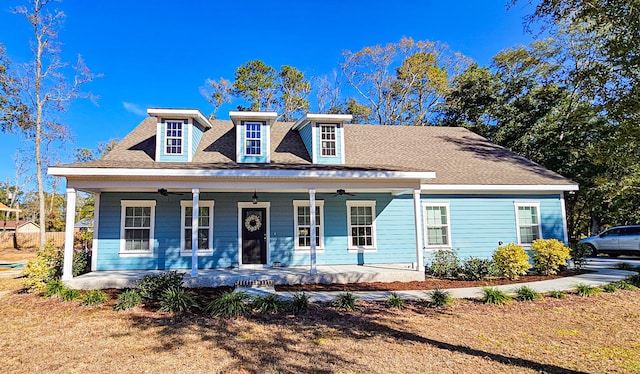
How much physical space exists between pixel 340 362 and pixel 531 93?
77.5ft

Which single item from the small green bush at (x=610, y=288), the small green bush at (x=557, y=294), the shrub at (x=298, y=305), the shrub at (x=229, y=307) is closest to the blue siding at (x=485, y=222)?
the small green bush at (x=610, y=288)

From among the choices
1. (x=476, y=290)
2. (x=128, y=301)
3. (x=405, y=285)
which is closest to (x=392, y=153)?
(x=405, y=285)

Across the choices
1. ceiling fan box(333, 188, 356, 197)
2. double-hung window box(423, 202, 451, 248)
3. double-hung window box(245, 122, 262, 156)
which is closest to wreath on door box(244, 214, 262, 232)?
double-hung window box(245, 122, 262, 156)

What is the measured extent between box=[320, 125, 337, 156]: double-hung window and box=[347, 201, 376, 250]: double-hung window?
1.95 m

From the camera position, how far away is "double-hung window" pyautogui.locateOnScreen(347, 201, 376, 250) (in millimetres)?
12438

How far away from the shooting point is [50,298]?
8.18 meters

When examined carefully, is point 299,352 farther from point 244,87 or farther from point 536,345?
point 244,87

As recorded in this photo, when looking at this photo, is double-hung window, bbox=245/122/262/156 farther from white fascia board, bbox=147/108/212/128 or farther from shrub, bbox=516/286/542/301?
shrub, bbox=516/286/542/301

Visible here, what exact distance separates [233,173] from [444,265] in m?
6.90

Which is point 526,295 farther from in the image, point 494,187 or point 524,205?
point 524,205

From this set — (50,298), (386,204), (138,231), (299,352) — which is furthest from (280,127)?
(299,352)

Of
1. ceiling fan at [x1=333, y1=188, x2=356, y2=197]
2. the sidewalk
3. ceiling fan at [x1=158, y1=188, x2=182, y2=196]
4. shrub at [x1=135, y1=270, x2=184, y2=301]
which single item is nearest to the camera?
shrub at [x1=135, y1=270, x2=184, y2=301]

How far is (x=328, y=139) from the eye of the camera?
12.9 meters

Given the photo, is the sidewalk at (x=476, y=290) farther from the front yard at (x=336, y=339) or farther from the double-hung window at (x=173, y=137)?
the double-hung window at (x=173, y=137)
